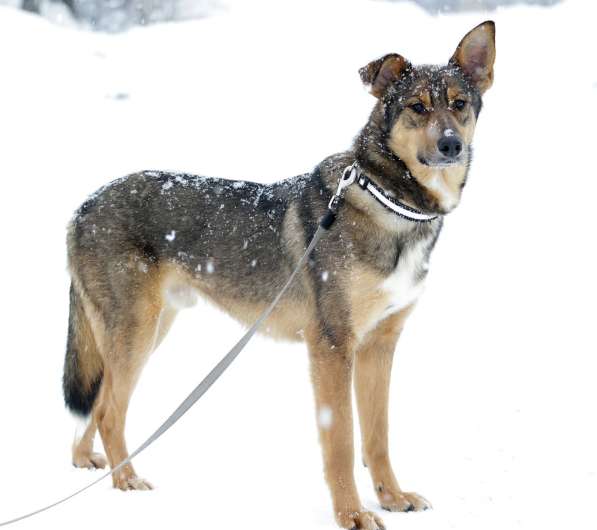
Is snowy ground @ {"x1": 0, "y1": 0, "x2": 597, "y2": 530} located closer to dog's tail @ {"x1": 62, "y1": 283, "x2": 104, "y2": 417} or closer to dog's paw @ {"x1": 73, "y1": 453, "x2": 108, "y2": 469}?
dog's paw @ {"x1": 73, "y1": 453, "x2": 108, "y2": 469}

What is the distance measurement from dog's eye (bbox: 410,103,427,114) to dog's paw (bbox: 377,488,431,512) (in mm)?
1997

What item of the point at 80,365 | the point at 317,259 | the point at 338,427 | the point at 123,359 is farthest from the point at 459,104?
the point at 80,365

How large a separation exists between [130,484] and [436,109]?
2.66 metres

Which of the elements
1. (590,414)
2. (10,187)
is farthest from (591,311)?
(10,187)

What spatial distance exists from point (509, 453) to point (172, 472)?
6.67 feet

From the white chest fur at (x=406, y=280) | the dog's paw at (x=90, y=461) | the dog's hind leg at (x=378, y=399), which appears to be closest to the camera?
the white chest fur at (x=406, y=280)

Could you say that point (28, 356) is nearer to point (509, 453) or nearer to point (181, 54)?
point (509, 453)

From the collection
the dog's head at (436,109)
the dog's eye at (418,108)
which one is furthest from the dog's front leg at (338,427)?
the dog's eye at (418,108)

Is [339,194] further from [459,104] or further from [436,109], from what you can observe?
[459,104]

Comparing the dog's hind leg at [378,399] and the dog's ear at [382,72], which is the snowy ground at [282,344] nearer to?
the dog's hind leg at [378,399]

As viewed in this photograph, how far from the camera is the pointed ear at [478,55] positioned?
175 inches

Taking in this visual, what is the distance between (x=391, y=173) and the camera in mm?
4316

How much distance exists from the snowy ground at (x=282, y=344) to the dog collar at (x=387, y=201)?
4.97 feet

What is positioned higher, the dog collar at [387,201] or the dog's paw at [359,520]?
the dog collar at [387,201]
